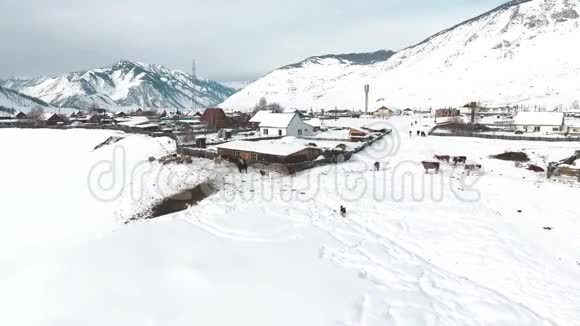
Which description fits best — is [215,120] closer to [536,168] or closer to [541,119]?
[536,168]

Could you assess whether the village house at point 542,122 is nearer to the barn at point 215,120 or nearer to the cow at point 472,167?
the cow at point 472,167

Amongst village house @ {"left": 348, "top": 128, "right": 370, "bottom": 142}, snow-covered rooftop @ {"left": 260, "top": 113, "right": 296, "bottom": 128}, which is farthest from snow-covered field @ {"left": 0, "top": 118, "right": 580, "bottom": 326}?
snow-covered rooftop @ {"left": 260, "top": 113, "right": 296, "bottom": 128}

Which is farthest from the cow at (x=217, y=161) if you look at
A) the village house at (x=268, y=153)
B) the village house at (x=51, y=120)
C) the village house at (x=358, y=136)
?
the village house at (x=51, y=120)

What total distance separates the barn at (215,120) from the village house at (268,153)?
3334cm

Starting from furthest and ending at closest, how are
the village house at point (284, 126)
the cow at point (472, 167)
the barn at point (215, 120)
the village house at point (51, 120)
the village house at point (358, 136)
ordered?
the village house at point (51, 120), the barn at point (215, 120), the village house at point (284, 126), the village house at point (358, 136), the cow at point (472, 167)

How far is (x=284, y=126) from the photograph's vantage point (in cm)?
5550

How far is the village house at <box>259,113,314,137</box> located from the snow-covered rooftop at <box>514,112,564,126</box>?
3937cm

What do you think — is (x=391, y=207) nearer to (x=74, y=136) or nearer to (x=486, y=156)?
(x=486, y=156)

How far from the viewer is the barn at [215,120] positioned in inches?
2763

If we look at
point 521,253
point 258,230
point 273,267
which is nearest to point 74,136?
point 258,230

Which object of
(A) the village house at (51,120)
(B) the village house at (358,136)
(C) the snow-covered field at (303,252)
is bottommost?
(C) the snow-covered field at (303,252)

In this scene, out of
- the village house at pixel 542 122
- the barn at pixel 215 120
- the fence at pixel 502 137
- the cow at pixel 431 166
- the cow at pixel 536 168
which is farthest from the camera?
the barn at pixel 215 120

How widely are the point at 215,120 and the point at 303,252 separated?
2330 inches

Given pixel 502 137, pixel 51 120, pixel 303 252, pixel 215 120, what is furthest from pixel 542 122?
pixel 51 120
